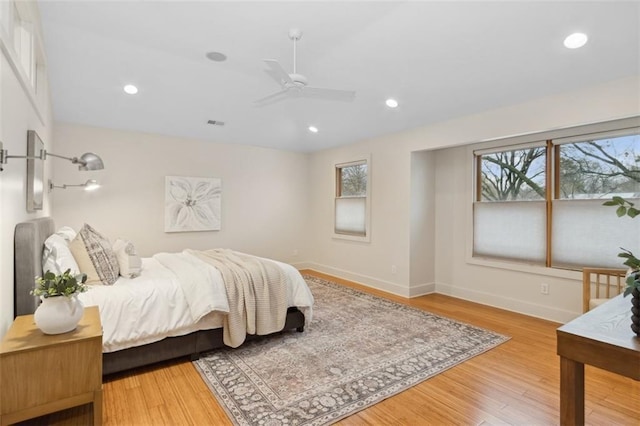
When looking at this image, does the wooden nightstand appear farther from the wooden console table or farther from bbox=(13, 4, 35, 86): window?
the wooden console table

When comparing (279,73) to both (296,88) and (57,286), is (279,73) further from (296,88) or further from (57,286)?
(57,286)

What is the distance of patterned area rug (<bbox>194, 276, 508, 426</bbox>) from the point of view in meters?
2.17

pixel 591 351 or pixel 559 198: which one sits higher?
pixel 559 198

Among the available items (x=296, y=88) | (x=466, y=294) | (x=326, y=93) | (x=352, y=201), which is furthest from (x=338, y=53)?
(x=466, y=294)

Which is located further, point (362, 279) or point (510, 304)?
point (362, 279)

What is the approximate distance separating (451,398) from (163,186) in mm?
4879

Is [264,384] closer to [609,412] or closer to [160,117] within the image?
[609,412]

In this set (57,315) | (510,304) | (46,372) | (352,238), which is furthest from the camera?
(352,238)

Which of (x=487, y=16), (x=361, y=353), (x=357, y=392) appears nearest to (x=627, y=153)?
(x=487, y=16)

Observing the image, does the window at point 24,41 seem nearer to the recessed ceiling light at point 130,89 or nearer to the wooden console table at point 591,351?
the recessed ceiling light at point 130,89

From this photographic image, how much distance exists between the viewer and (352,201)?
6.01m

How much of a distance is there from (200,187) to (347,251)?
9.31ft

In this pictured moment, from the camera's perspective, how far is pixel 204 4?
253 centimetres

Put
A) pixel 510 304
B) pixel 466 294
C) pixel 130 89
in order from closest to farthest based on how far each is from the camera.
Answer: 1. pixel 130 89
2. pixel 510 304
3. pixel 466 294
